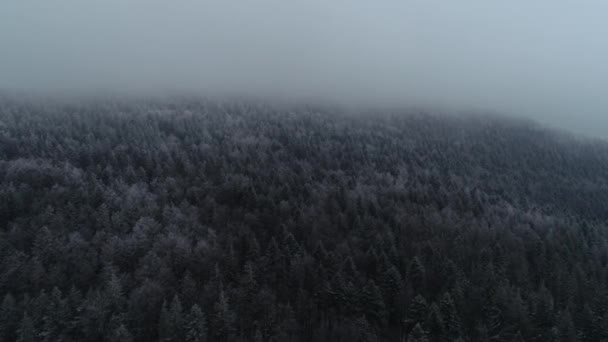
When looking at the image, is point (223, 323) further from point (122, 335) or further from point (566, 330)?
point (566, 330)

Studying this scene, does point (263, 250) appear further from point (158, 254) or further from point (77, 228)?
point (77, 228)

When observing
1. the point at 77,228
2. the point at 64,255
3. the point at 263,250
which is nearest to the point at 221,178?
the point at 263,250

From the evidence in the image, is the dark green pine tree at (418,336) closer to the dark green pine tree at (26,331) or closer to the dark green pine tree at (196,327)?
the dark green pine tree at (196,327)

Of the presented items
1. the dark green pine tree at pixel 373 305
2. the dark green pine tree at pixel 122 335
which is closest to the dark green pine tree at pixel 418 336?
Result: the dark green pine tree at pixel 373 305

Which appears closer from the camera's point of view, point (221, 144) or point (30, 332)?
point (30, 332)

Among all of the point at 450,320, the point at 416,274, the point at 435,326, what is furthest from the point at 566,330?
the point at 416,274

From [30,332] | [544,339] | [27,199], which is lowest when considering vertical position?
[544,339]

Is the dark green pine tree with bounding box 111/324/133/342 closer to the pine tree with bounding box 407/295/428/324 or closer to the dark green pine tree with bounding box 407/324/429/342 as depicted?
the dark green pine tree with bounding box 407/324/429/342
